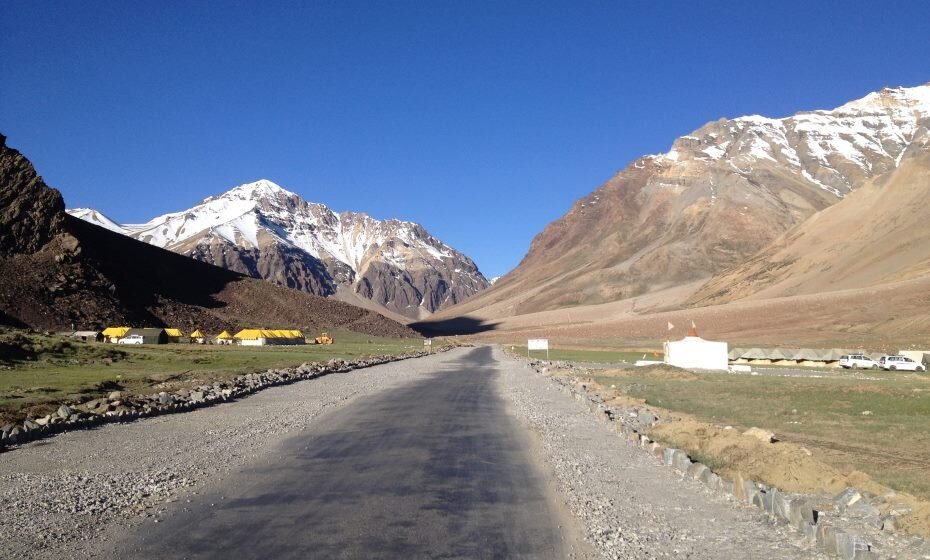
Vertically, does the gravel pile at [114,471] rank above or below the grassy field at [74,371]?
below

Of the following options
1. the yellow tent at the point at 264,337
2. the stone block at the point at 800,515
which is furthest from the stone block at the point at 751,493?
the yellow tent at the point at 264,337

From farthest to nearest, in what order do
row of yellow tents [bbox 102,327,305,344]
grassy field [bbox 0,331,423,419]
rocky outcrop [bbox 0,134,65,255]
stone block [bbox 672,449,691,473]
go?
row of yellow tents [bbox 102,327,305,344], rocky outcrop [bbox 0,134,65,255], grassy field [bbox 0,331,423,419], stone block [bbox 672,449,691,473]

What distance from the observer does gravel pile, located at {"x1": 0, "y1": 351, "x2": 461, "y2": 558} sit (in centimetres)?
855

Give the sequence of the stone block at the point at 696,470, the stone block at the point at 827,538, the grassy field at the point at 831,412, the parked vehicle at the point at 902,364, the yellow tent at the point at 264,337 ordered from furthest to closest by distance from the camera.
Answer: the yellow tent at the point at 264,337
the parked vehicle at the point at 902,364
the grassy field at the point at 831,412
the stone block at the point at 696,470
the stone block at the point at 827,538

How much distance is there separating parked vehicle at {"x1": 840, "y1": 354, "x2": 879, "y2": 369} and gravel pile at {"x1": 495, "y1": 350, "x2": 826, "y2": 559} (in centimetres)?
5243

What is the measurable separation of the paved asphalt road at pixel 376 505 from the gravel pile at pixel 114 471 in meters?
0.61

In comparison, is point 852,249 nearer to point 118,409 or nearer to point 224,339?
point 224,339

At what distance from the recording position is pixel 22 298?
9200 cm

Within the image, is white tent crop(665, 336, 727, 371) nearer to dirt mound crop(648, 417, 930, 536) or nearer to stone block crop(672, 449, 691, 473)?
dirt mound crop(648, 417, 930, 536)

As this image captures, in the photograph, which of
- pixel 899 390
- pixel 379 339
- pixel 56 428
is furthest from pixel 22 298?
pixel 899 390

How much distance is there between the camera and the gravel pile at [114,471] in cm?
855

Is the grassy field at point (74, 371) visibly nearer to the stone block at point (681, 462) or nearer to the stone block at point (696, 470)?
the stone block at point (681, 462)

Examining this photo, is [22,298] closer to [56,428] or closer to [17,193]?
[17,193]

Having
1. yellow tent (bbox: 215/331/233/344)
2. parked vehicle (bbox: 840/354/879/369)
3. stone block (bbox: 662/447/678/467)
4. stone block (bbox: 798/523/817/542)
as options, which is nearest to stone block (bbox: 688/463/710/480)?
stone block (bbox: 662/447/678/467)
